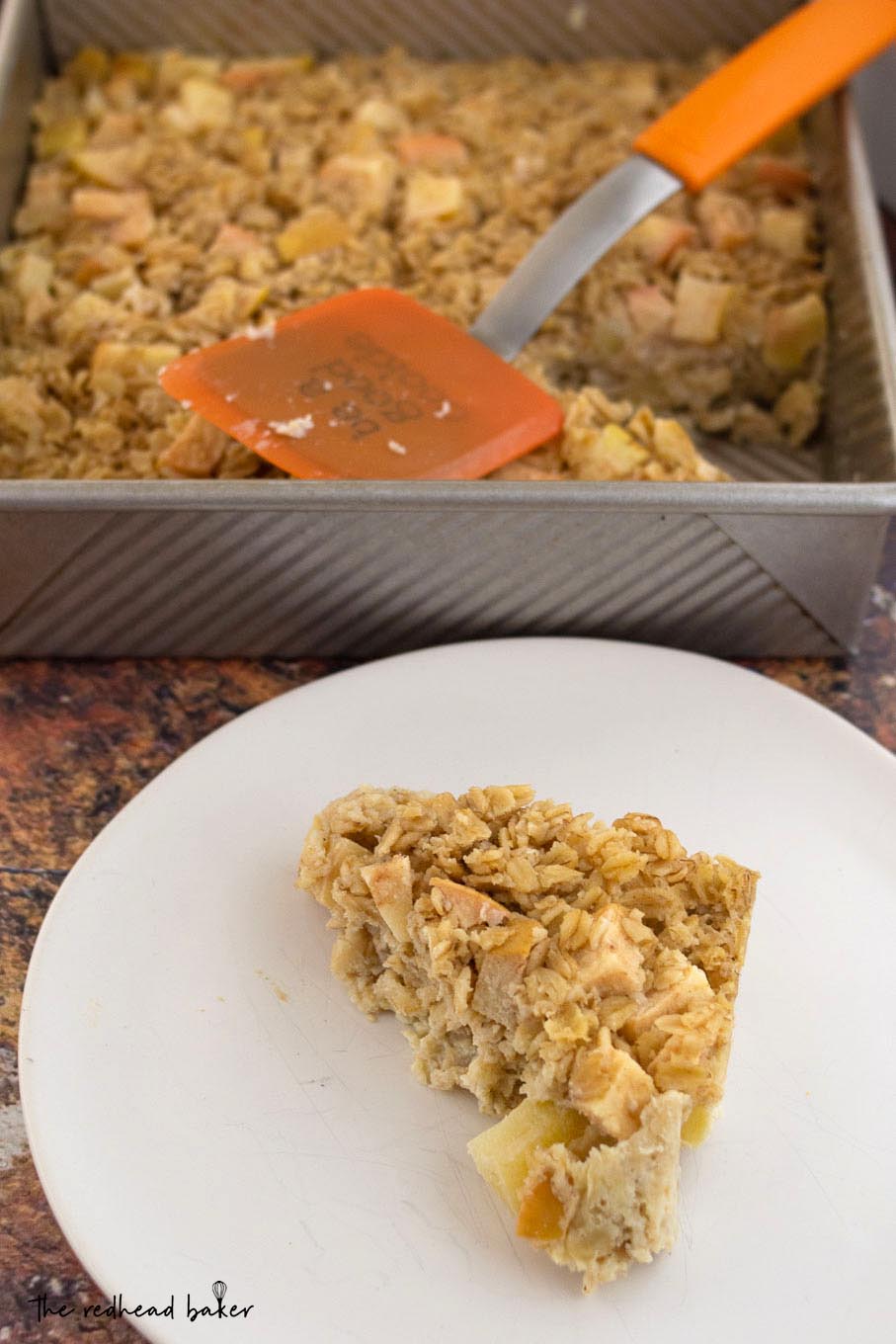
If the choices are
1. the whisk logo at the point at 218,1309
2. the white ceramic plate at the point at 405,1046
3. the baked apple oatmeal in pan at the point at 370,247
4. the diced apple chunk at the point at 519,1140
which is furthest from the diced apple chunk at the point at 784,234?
the whisk logo at the point at 218,1309

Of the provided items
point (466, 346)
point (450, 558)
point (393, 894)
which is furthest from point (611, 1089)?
point (466, 346)

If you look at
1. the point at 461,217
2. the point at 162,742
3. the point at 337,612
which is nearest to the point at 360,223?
the point at 461,217

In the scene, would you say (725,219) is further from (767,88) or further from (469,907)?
(469,907)

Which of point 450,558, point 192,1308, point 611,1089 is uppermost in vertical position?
point 450,558

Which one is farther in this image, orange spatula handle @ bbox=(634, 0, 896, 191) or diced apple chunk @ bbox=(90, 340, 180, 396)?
orange spatula handle @ bbox=(634, 0, 896, 191)

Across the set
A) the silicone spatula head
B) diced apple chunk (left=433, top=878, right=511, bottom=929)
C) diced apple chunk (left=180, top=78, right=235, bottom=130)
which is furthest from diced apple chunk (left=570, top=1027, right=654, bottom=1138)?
diced apple chunk (left=180, top=78, right=235, bottom=130)

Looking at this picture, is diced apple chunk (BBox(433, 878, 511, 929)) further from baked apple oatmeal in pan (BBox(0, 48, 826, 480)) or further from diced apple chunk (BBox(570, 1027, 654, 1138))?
baked apple oatmeal in pan (BBox(0, 48, 826, 480))

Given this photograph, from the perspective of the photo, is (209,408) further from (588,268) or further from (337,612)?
(588,268)

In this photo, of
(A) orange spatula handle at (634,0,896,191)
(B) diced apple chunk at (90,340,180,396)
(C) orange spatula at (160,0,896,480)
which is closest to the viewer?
(C) orange spatula at (160,0,896,480)
